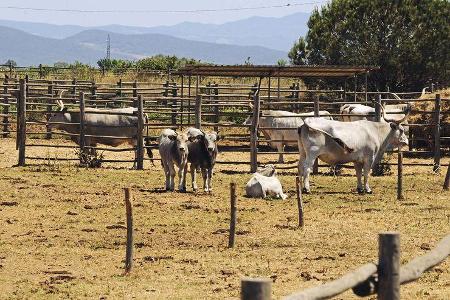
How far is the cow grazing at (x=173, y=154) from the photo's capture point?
17797 millimetres

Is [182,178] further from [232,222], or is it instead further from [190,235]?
[232,222]

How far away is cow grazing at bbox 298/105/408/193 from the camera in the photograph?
18453 mm

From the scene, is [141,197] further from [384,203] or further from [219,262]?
[219,262]

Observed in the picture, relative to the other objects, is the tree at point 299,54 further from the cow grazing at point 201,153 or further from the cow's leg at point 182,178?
the cow's leg at point 182,178

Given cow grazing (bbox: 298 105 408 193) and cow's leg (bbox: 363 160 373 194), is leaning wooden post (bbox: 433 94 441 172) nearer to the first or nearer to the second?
cow grazing (bbox: 298 105 408 193)

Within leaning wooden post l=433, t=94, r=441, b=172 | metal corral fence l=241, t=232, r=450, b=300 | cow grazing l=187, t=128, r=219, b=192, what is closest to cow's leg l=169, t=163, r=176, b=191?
cow grazing l=187, t=128, r=219, b=192

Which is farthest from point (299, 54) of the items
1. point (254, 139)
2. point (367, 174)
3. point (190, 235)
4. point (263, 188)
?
point (190, 235)

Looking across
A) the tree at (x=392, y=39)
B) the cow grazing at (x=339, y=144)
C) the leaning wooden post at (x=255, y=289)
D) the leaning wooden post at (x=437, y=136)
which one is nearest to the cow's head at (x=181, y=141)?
the cow grazing at (x=339, y=144)

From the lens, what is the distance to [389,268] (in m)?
6.03

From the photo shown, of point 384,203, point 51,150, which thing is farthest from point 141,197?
point 51,150

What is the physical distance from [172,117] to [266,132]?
230 inches

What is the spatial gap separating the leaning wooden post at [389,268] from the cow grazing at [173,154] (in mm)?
11715

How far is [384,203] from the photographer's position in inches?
670

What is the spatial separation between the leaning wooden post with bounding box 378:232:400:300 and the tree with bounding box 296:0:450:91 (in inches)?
1282
